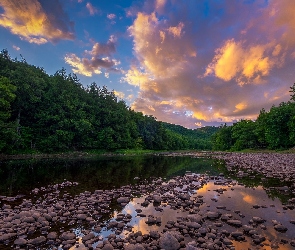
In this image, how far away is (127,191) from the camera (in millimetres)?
13688

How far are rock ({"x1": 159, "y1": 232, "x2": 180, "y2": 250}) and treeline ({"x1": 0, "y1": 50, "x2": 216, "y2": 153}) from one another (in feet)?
133

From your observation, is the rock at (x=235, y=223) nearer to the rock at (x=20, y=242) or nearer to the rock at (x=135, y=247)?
the rock at (x=135, y=247)

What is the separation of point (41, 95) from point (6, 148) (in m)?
17.6

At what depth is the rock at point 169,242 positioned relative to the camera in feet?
20.8

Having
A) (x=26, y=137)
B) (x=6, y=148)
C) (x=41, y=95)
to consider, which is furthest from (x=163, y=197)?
(x=41, y=95)

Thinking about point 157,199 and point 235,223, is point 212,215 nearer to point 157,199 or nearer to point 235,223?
point 235,223

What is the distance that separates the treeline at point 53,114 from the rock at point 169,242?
4057 cm

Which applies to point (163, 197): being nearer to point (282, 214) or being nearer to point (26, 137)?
point (282, 214)

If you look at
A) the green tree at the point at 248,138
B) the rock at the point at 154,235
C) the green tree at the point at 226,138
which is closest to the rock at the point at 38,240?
the rock at the point at 154,235

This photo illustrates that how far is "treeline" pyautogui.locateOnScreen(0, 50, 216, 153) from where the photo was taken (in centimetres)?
4378

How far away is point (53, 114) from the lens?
183ft

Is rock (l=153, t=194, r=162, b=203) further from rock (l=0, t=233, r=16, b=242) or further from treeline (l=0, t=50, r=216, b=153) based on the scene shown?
treeline (l=0, t=50, r=216, b=153)

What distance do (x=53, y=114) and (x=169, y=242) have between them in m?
55.6

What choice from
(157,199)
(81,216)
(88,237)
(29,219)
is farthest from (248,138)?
(29,219)
